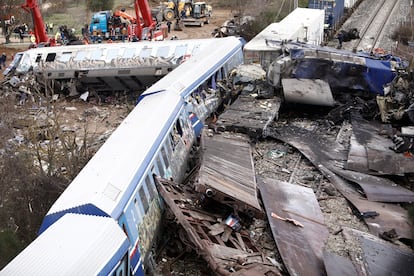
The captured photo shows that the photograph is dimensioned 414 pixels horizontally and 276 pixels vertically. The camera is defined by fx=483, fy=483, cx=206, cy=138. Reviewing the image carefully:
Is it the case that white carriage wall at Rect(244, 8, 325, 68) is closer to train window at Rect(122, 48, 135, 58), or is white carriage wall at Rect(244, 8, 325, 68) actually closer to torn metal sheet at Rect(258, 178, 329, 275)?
train window at Rect(122, 48, 135, 58)

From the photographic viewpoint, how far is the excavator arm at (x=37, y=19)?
2334cm

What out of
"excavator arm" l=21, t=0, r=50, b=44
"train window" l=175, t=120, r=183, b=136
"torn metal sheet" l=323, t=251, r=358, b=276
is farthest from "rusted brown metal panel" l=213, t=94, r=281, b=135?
"excavator arm" l=21, t=0, r=50, b=44

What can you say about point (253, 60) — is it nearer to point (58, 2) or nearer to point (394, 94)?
point (394, 94)

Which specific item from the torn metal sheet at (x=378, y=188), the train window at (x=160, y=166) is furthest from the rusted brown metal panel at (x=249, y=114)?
the train window at (x=160, y=166)

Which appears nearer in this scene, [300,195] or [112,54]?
[300,195]

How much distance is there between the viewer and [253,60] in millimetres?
19875

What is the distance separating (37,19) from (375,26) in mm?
20621

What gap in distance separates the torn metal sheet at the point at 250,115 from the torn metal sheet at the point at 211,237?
15.0 feet

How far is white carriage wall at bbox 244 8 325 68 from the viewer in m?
19.5

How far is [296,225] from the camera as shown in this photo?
9.60m

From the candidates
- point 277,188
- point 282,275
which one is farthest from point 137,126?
point 282,275

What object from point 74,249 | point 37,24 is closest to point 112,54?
point 37,24

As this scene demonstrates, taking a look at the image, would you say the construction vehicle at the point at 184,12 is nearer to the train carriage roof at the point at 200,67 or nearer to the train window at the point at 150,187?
the train carriage roof at the point at 200,67

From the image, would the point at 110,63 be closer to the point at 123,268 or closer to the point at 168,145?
the point at 168,145
